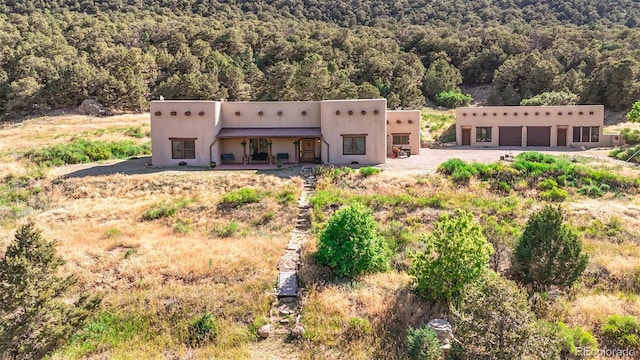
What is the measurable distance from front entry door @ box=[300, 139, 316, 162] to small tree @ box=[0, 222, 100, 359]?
2039 centimetres

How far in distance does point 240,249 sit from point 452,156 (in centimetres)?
2087

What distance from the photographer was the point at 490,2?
10975 cm

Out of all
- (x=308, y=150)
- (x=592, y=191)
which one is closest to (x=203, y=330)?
(x=308, y=150)

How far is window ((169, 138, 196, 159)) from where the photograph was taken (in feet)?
94.6

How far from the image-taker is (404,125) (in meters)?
33.8

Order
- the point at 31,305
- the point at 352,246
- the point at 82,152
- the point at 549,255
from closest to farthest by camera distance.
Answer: the point at 31,305
the point at 549,255
the point at 352,246
the point at 82,152

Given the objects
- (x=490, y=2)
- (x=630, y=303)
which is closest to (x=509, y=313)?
(x=630, y=303)

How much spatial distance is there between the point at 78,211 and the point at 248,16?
3238 inches

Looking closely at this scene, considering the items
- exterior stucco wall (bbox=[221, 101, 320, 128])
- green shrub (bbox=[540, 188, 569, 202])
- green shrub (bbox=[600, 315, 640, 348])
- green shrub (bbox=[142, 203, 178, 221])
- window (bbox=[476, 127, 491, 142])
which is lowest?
green shrub (bbox=[600, 315, 640, 348])

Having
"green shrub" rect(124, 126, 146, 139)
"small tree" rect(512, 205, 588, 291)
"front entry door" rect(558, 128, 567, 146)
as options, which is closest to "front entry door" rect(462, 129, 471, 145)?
"front entry door" rect(558, 128, 567, 146)

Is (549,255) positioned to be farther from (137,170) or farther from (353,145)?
(137,170)

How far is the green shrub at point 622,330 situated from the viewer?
10453mm

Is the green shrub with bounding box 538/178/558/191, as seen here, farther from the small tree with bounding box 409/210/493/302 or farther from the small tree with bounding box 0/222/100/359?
the small tree with bounding box 0/222/100/359

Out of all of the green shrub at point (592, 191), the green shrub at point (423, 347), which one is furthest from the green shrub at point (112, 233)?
the green shrub at point (592, 191)
